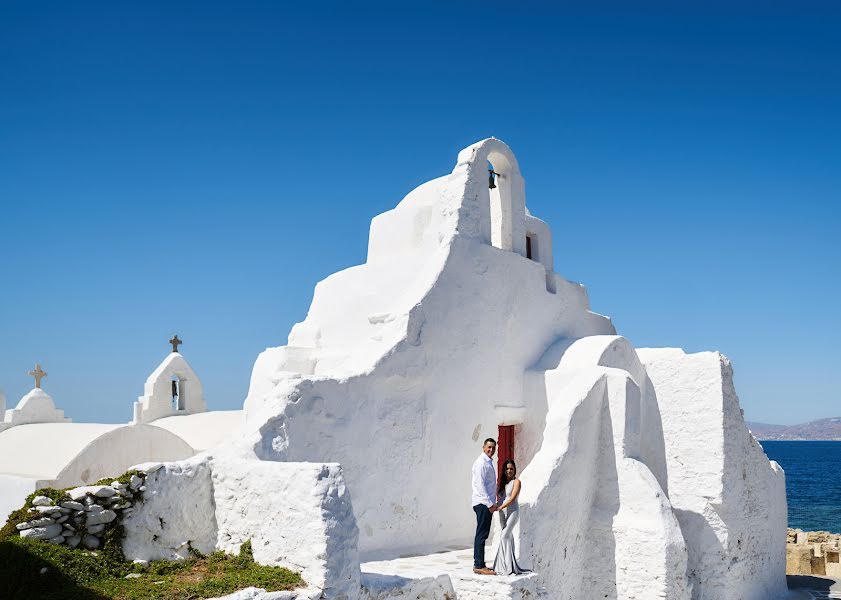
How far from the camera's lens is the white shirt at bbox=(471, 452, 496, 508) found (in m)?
9.16

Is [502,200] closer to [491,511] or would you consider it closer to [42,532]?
[491,511]

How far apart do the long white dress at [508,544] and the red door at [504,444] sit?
282 centimetres

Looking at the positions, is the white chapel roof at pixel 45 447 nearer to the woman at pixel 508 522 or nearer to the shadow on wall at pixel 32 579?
the shadow on wall at pixel 32 579

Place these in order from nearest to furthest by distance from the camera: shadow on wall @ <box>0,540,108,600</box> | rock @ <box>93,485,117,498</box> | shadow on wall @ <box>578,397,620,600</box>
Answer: shadow on wall @ <box>0,540,108,600</box> → rock @ <box>93,485,117,498</box> → shadow on wall @ <box>578,397,620,600</box>

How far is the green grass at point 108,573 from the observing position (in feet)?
20.9

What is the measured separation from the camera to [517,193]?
13539 millimetres

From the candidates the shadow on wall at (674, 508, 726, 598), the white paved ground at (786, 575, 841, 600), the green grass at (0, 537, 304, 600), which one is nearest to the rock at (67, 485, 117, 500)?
the green grass at (0, 537, 304, 600)

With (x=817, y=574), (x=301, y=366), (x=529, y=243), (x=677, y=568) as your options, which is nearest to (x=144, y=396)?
(x=301, y=366)

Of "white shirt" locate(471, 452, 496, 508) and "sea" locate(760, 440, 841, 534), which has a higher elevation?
"white shirt" locate(471, 452, 496, 508)

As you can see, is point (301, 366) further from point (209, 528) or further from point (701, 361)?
point (701, 361)

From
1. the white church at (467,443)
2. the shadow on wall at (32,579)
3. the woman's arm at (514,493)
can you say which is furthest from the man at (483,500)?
the shadow on wall at (32,579)

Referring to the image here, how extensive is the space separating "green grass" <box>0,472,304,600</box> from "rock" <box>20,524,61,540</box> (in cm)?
10

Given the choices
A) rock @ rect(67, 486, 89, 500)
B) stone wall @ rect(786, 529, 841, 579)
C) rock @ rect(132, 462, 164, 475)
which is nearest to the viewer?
rock @ rect(67, 486, 89, 500)

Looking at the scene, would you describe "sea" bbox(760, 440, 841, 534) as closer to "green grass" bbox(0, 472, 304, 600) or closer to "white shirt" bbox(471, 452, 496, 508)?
"white shirt" bbox(471, 452, 496, 508)
